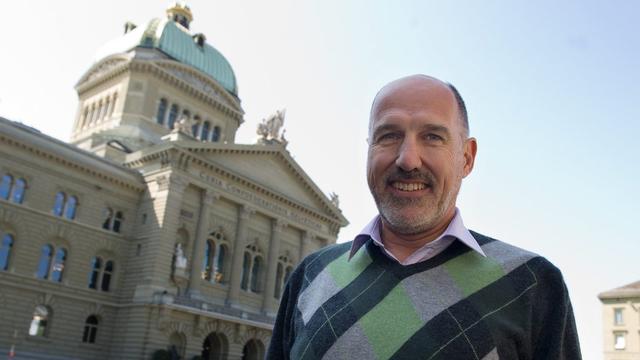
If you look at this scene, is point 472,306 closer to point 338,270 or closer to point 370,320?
point 370,320

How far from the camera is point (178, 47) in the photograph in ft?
166

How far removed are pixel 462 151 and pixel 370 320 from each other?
781 mm

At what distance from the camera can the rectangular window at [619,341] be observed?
1939 inches

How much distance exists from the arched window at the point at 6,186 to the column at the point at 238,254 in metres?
13.6

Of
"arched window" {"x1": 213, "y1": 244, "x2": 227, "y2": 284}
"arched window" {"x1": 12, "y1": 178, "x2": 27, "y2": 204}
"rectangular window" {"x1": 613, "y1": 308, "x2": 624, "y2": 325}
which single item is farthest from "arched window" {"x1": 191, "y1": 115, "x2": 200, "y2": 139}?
"rectangular window" {"x1": 613, "y1": 308, "x2": 624, "y2": 325}

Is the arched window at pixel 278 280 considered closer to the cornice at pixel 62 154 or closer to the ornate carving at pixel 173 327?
the ornate carving at pixel 173 327

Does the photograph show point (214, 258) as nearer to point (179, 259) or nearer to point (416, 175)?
point (179, 259)

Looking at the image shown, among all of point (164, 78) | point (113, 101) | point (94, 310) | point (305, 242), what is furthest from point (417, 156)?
point (113, 101)

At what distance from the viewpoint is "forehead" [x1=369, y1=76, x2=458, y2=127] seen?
7.75 feet

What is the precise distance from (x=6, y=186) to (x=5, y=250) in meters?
3.21

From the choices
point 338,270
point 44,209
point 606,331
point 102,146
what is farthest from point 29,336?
point 606,331

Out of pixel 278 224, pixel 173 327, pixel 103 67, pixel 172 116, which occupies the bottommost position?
pixel 173 327

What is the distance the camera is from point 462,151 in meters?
2.46

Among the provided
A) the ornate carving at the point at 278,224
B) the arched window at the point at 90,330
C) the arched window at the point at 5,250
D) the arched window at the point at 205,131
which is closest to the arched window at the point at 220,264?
the ornate carving at the point at 278,224
